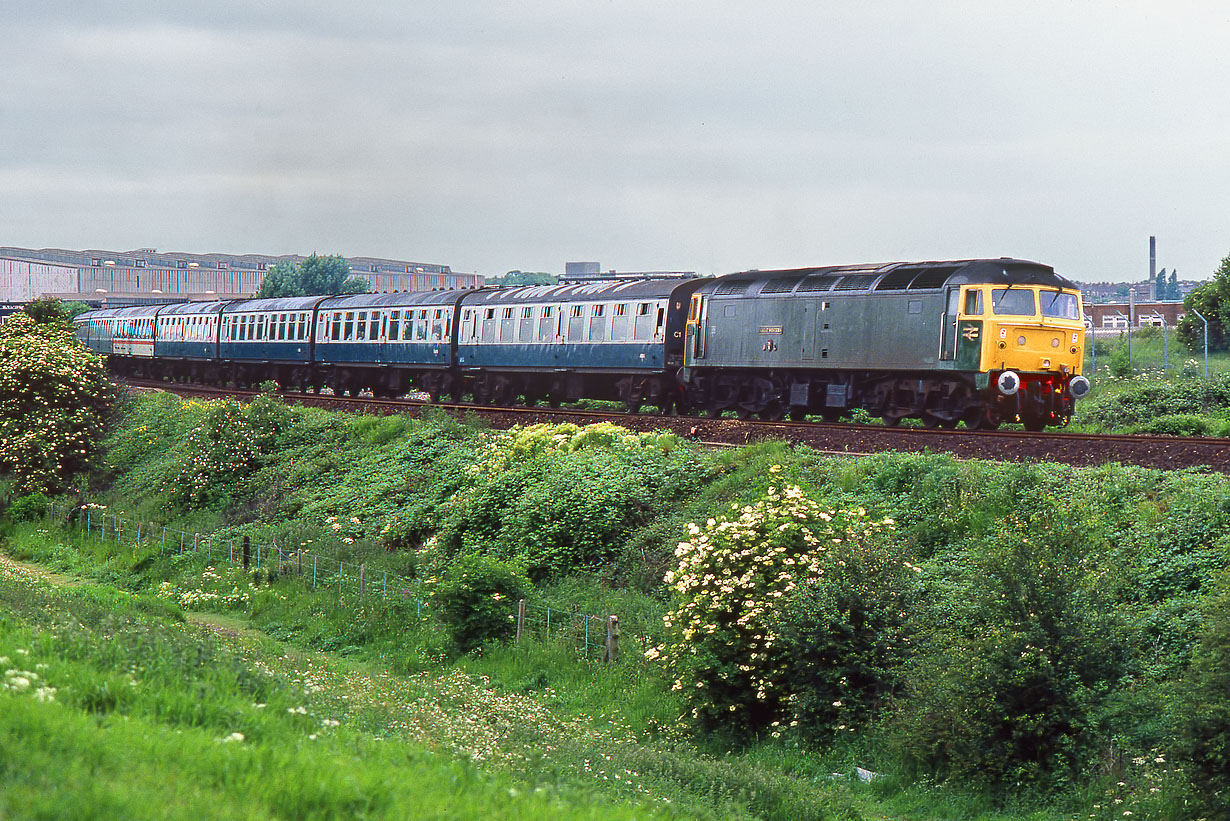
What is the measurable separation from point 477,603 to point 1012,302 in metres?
12.8

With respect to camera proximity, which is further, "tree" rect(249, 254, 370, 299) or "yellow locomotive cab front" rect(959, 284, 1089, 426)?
"tree" rect(249, 254, 370, 299)

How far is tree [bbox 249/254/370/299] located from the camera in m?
97.2

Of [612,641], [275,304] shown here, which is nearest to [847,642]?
[612,641]

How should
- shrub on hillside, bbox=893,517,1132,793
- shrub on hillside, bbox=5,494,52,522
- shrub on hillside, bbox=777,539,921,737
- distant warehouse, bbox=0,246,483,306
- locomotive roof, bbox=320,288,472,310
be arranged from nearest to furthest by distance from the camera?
shrub on hillside, bbox=893,517,1132,793, shrub on hillside, bbox=777,539,921,737, shrub on hillside, bbox=5,494,52,522, locomotive roof, bbox=320,288,472,310, distant warehouse, bbox=0,246,483,306

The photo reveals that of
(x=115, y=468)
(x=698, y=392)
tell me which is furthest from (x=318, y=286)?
(x=698, y=392)

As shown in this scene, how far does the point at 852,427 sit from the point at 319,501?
12.7 metres

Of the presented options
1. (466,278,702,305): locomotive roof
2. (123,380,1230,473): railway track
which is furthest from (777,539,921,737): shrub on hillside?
(466,278,702,305): locomotive roof

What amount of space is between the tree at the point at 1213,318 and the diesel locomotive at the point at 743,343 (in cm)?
2380

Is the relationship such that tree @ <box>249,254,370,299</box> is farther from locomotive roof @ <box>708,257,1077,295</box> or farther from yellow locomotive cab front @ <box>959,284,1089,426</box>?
yellow locomotive cab front @ <box>959,284,1089,426</box>

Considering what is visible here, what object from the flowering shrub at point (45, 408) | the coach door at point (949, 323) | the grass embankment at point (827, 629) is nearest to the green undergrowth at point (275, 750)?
the grass embankment at point (827, 629)

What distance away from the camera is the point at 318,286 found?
98.4 meters

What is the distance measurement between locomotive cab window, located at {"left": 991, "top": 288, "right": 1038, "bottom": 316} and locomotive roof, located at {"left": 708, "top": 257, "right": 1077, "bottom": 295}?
0.64 feet

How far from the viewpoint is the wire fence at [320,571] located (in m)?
17.2

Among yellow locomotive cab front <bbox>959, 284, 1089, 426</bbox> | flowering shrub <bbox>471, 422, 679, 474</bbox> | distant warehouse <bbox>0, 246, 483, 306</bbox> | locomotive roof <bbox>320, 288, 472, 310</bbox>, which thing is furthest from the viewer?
distant warehouse <bbox>0, 246, 483, 306</bbox>
